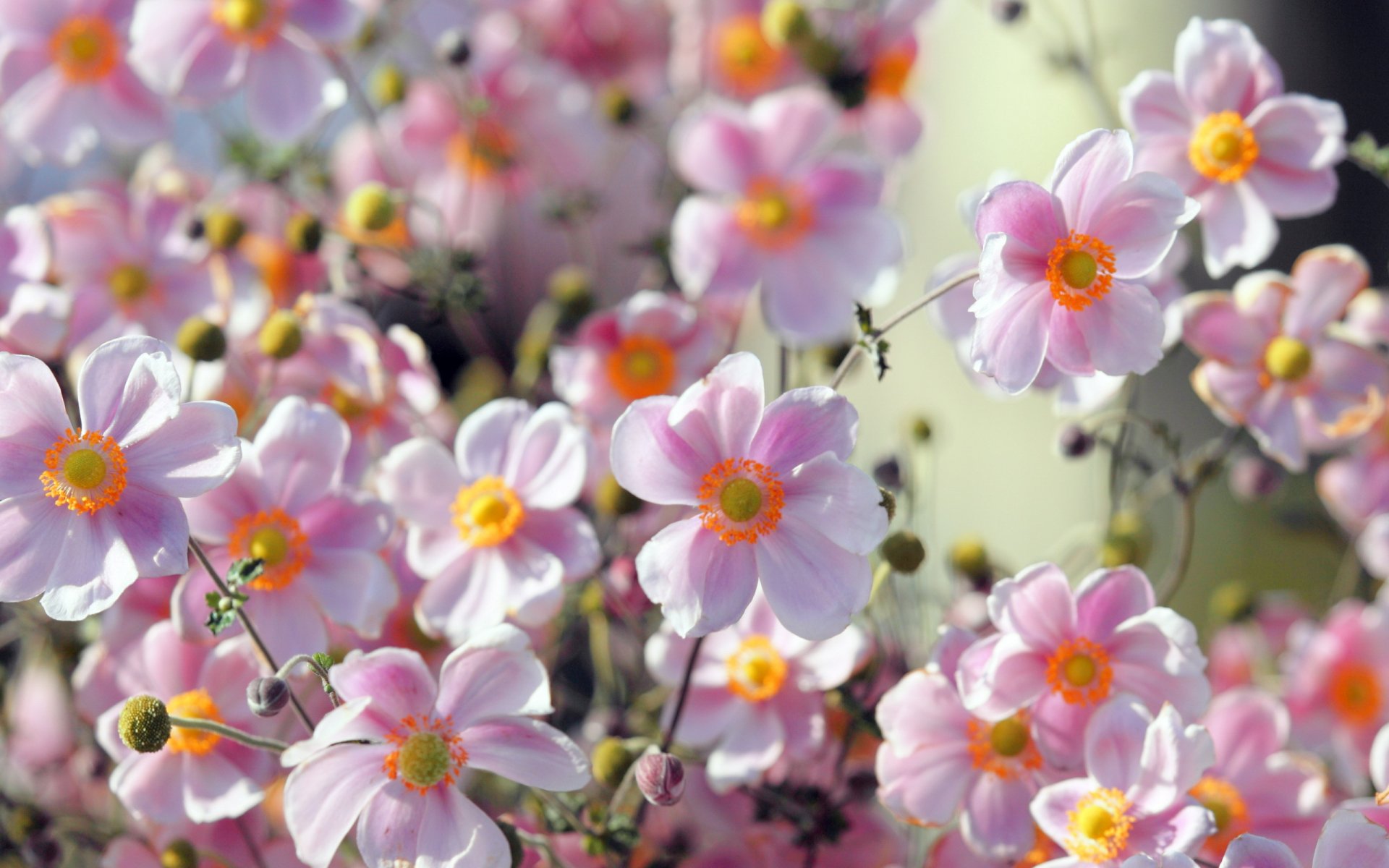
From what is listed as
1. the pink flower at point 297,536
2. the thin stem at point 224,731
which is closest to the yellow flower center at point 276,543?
the pink flower at point 297,536

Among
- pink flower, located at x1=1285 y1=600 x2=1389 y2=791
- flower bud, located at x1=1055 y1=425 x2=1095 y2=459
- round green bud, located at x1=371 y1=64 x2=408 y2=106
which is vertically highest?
round green bud, located at x1=371 y1=64 x2=408 y2=106

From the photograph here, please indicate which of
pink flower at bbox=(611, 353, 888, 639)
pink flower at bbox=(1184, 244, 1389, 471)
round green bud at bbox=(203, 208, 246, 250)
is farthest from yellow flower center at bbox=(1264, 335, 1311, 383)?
round green bud at bbox=(203, 208, 246, 250)

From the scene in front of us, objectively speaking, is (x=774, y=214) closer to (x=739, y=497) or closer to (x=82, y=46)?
(x=739, y=497)

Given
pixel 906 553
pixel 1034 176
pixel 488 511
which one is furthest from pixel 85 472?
pixel 1034 176

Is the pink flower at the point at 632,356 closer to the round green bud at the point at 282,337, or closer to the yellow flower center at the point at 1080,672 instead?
the round green bud at the point at 282,337

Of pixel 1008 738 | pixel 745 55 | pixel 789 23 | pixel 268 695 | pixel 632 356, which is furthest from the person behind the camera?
pixel 745 55

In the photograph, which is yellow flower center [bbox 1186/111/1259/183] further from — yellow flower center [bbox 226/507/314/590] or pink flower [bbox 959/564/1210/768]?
yellow flower center [bbox 226/507/314/590]
